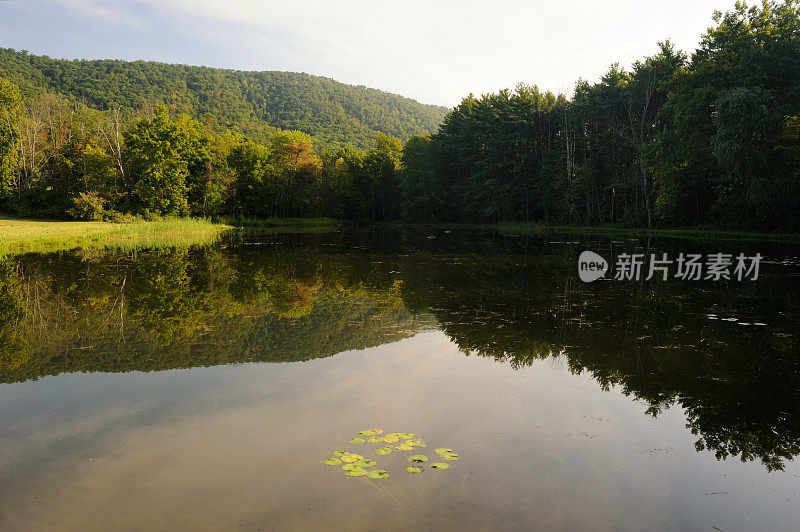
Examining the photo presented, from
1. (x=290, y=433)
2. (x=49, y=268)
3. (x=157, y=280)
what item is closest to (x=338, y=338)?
(x=290, y=433)

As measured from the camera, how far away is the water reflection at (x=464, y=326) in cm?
552

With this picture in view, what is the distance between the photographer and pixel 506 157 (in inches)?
2106

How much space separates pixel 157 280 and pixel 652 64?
3895 cm

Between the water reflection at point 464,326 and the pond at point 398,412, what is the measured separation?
52mm

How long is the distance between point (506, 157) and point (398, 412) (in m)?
51.9

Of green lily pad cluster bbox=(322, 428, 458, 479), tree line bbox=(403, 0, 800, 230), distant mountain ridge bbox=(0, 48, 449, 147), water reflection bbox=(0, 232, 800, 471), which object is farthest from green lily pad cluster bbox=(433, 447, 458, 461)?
distant mountain ridge bbox=(0, 48, 449, 147)

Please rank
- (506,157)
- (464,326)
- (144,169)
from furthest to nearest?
(506,157), (144,169), (464,326)

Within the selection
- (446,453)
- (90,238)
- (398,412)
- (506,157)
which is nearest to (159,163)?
(90,238)

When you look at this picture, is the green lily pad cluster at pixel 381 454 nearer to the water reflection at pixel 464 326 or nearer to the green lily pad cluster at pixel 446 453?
the green lily pad cluster at pixel 446 453

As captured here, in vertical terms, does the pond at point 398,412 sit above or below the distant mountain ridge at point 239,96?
below

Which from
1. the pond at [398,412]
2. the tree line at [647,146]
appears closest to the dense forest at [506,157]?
the tree line at [647,146]

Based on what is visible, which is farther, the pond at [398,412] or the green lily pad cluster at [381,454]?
the green lily pad cluster at [381,454]

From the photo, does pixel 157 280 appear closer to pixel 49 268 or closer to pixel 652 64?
pixel 49 268

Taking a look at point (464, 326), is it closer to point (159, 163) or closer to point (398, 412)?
point (398, 412)
